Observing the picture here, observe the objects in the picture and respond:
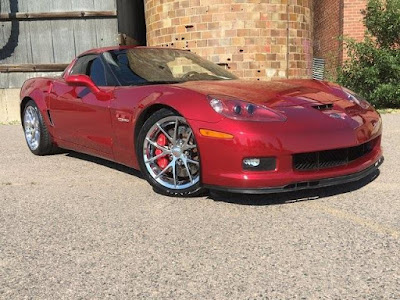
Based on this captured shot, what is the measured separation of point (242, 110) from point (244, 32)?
21.8 feet

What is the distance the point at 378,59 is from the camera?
9648 mm

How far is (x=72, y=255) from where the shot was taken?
90.8 inches

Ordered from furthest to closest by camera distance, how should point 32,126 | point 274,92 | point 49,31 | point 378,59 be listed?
point 49,31 < point 378,59 < point 32,126 < point 274,92

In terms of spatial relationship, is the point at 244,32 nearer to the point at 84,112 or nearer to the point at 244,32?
the point at 244,32

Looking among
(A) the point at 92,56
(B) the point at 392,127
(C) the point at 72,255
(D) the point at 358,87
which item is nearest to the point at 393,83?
(D) the point at 358,87

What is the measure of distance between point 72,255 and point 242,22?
25.3ft

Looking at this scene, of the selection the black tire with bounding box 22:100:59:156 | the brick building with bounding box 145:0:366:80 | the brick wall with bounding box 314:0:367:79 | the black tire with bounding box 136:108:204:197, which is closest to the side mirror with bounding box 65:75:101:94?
the black tire with bounding box 136:108:204:197

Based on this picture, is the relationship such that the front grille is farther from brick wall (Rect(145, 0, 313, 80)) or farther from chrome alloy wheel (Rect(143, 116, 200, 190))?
brick wall (Rect(145, 0, 313, 80))

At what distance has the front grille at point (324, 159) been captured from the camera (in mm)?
2877

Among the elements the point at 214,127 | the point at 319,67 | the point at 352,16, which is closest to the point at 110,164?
the point at 214,127

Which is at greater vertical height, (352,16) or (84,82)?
(352,16)

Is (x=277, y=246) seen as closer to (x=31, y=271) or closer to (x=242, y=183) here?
(x=242, y=183)

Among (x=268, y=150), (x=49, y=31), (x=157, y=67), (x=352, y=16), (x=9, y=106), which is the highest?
(x=352, y=16)

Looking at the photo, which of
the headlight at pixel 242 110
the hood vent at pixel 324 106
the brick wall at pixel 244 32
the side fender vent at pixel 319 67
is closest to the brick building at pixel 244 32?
the brick wall at pixel 244 32
